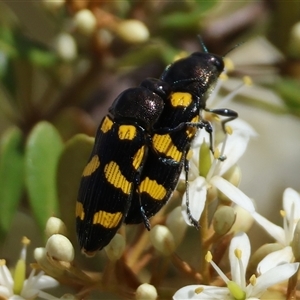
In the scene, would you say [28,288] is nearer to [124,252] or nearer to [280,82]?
[124,252]

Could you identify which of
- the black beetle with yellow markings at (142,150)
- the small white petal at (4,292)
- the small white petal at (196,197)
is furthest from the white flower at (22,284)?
the small white petal at (196,197)

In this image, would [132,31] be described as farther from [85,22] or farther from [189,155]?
[189,155]

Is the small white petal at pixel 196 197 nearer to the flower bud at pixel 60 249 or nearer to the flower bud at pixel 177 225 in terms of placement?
the flower bud at pixel 177 225

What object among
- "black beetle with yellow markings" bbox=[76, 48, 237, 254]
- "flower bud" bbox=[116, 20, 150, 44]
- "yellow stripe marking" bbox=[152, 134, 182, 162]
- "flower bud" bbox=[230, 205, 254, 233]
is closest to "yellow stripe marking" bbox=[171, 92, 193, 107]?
"black beetle with yellow markings" bbox=[76, 48, 237, 254]

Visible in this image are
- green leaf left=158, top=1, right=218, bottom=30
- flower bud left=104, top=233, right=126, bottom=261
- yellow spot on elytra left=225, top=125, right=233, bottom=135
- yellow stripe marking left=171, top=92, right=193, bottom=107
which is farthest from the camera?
green leaf left=158, top=1, right=218, bottom=30

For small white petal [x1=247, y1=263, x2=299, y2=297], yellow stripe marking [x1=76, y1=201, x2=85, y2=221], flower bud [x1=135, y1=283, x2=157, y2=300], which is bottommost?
flower bud [x1=135, y1=283, x2=157, y2=300]

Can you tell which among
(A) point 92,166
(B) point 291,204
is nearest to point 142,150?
(A) point 92,166

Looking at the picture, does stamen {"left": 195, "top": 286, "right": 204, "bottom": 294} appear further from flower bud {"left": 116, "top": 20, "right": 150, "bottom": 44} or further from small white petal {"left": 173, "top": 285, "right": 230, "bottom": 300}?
flower bud {"left": 116, "top": 20, "right": 150, "bottom": 44}

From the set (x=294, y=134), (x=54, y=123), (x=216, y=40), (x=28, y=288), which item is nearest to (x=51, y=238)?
(x=28, y=288)
